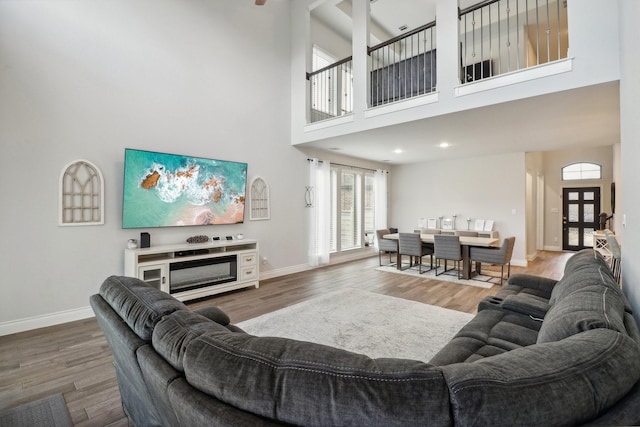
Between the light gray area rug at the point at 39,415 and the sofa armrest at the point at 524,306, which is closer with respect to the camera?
the light gray area rug at the point at 39,415

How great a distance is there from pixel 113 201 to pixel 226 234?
1.66 meters

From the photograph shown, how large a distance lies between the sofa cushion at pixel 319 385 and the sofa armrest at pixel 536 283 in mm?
2561

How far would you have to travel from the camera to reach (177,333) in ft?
3.40

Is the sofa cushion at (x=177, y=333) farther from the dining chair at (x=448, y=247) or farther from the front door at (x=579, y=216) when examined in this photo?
the front door at (x=579, y=216)

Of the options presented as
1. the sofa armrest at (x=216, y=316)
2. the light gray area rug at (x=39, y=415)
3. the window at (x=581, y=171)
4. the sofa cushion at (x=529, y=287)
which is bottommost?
the light gray area rug at (x=39, y=415)

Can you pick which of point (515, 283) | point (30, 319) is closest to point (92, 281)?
point (30, 319)

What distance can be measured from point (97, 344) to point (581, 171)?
11545 millimetres

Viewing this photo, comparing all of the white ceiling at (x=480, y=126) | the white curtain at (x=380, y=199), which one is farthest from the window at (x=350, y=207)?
the white ceiling at (x=480, y=126)

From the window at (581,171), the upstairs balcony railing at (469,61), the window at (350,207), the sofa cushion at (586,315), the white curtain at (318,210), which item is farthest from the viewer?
the window at (581,171)

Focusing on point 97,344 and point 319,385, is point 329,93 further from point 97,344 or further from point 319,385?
point 319,385

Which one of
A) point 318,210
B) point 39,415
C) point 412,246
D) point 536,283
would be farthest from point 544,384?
point 318,210

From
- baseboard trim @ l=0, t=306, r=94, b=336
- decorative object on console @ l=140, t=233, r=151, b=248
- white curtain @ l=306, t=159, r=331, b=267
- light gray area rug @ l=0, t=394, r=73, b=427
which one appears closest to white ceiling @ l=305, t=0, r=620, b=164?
white curtain @ l=306, t=159, r=331, b=267

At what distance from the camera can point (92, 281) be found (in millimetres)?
3611

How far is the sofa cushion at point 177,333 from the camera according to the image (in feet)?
3.18
